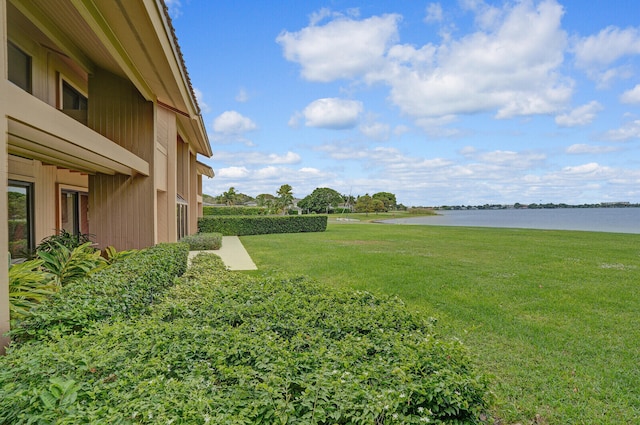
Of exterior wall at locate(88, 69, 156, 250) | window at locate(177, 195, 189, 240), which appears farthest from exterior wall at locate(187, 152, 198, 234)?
exterior wall at locate(88, 69, 156, 250)

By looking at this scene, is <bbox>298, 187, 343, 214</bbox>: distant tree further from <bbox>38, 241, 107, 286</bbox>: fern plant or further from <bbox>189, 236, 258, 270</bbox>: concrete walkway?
<bbox>38, 241, 107, 286</bbox>: fern plant

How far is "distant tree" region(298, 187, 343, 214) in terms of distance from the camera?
2849 inches

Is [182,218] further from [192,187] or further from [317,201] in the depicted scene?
[317,201]

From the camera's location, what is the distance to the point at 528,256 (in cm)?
1238

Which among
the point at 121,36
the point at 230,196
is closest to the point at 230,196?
the point at 230,196

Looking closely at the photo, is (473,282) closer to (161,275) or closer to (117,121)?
(161,275)

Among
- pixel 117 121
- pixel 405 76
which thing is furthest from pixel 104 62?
pixel 405 76

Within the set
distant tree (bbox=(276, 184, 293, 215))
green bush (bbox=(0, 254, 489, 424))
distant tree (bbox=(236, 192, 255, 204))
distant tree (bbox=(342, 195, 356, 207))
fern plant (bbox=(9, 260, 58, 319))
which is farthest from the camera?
distant tree (bbox=(342, 195, 356, 207))

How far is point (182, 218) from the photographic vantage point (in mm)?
14969

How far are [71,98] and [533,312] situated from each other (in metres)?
10.5

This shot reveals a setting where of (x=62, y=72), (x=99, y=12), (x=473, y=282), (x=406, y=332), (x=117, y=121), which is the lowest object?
(x=473, y=282)

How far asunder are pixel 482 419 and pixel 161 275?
423cm

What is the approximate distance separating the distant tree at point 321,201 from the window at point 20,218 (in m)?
62.1

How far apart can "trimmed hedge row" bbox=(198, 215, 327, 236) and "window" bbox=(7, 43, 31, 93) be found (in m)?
15.4
